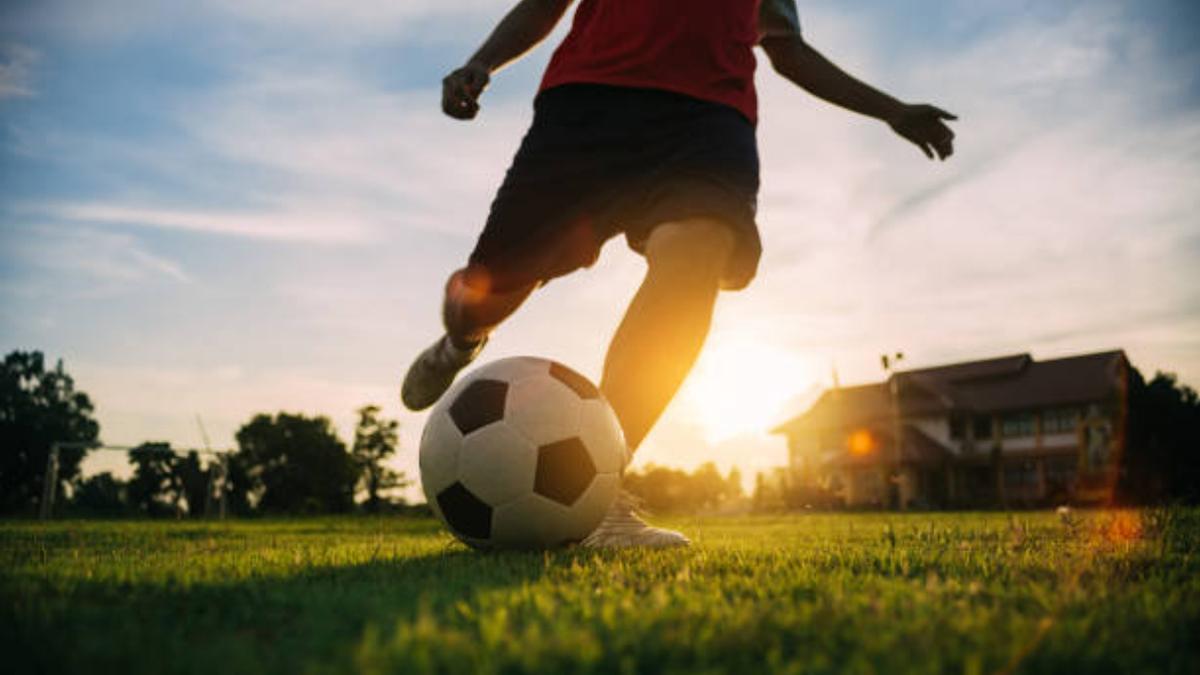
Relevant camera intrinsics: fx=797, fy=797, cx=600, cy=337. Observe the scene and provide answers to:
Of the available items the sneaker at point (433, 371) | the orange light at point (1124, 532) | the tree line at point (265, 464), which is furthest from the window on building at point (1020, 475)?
the sneaker at point (433, 371)

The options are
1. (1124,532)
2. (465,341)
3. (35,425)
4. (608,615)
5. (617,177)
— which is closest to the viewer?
(608,615)

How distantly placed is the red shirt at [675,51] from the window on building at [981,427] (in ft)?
148

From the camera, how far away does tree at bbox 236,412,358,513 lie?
150 feet

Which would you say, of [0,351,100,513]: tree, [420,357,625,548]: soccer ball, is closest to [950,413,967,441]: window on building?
[420,357,625,548]: soccer ball

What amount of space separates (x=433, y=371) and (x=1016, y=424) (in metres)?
44.6

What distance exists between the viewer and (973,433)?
43.7 meters

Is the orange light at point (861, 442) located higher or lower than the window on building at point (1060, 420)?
lower

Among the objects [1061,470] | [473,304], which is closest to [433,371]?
[473,304]

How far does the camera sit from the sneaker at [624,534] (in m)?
3.19

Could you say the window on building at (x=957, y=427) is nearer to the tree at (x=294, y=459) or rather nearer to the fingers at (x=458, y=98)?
the tree at (x=294, y=459)

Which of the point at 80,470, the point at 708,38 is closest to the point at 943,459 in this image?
the point at 708,38

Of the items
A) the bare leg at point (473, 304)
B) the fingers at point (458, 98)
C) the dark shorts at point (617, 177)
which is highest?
the fingers at point (458, 98)

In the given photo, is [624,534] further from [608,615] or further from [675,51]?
[675,51]

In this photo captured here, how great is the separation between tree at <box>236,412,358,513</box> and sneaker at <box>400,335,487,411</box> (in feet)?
138
